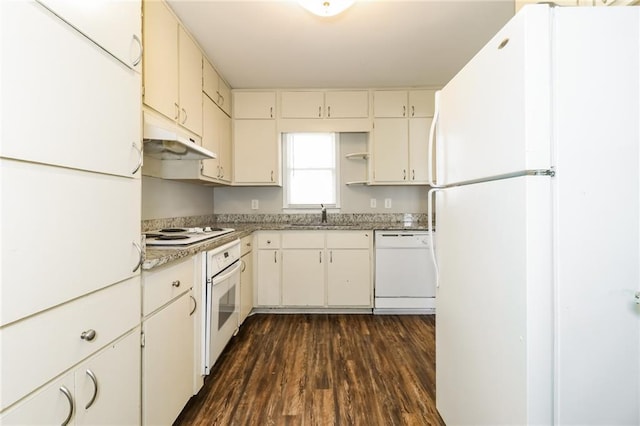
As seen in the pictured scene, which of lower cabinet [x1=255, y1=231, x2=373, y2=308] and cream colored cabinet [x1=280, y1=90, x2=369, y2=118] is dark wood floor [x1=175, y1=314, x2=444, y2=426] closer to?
lower cabinet [x1=255, y1=231, x2=373, y2=308]

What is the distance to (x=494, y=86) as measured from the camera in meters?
1.03

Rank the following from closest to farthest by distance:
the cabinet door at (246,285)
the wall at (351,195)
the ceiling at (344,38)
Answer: the ceiling at (344,38) → the cabinet door at (246,285) → the wall at (351,195)

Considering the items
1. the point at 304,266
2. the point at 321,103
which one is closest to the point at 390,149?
the point at 321,103

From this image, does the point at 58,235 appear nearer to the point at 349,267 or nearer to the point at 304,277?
the point at 304,277

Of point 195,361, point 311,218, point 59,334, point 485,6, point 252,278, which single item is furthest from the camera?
point 311,218

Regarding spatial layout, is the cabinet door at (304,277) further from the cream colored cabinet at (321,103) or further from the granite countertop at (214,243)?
the cream colored cabinet at (321,103)

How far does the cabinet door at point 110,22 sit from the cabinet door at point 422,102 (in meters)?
2.77

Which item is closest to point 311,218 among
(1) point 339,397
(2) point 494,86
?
(1) point 339,397

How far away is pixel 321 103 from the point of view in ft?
10.9

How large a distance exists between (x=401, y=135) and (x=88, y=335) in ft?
10.3

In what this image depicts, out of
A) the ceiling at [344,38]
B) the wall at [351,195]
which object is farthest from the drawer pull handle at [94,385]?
the wall at [351,195]

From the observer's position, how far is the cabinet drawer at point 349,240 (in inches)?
124

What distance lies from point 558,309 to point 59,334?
1.39 metres

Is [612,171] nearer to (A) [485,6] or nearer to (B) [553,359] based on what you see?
(B) [553,359]
